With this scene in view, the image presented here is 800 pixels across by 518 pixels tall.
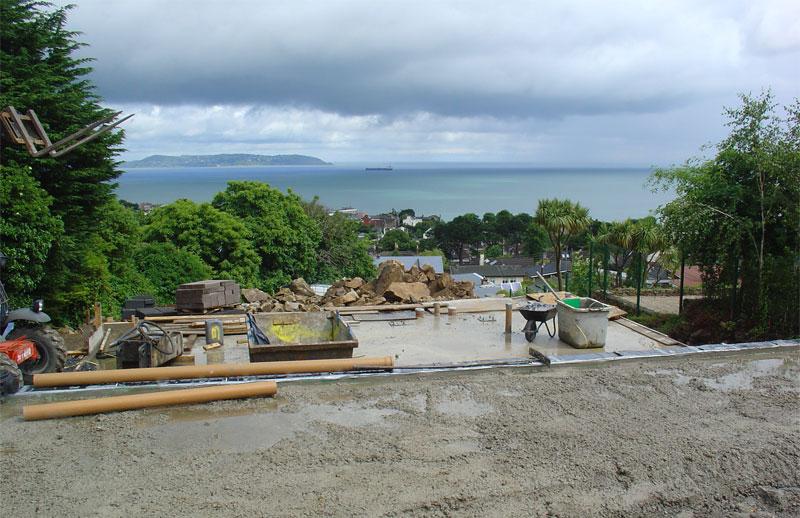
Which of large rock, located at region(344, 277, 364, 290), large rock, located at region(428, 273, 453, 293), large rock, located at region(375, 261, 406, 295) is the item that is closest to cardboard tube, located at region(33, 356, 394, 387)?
large rock, located at region(375, 261, 406, 295)

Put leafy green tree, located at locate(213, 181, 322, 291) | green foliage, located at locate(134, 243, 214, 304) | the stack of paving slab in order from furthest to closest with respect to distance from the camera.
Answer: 1. leafy green tree, located at locate(213, 181, 322, 291)
2. green foliage, located at locate(134, 243, 214, 304)
3. the stack of paving slab

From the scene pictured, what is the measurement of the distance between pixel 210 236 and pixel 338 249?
10.3 meters

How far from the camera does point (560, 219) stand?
2159 cm

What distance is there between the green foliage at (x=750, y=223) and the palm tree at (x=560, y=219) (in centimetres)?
863

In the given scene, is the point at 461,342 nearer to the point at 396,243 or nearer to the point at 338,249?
the point at 338,249

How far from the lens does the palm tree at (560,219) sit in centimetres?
2171

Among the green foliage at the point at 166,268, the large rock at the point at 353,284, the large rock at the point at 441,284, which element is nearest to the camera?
the large rock at the point at 441,284

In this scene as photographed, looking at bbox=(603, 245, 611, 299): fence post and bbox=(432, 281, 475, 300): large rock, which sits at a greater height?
bbox=(603, 245, 611, 299): fence post

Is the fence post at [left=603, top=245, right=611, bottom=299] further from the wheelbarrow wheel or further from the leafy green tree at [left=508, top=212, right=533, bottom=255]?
the leafy green tree at [left=508, top=212, right=533, bottom=255]

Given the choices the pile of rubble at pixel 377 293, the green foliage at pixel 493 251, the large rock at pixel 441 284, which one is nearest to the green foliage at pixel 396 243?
the green foliage at pixel 493 251

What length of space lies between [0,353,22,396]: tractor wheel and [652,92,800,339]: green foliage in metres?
11.2

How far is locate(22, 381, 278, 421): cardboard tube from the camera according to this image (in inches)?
237

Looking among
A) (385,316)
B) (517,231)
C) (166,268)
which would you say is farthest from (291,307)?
(517,231)

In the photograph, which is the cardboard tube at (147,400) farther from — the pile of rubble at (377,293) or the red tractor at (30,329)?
the pile of rubble at (377,293)
